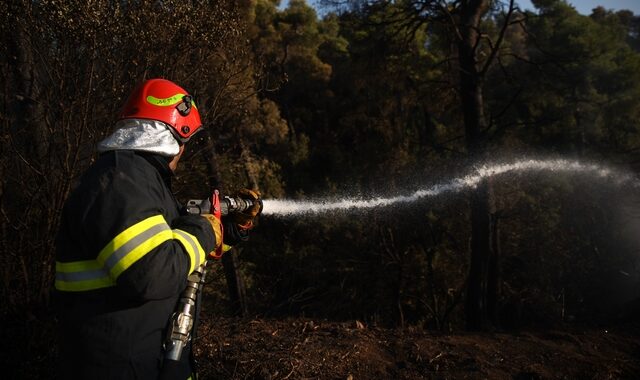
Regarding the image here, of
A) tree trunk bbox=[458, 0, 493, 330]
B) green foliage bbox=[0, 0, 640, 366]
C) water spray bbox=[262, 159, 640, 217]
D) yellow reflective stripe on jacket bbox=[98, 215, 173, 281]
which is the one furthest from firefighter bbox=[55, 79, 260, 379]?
water spray bbox=[262, 159, 640, 217]

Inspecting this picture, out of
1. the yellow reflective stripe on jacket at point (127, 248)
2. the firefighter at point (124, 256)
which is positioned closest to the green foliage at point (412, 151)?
the firefighter at point (124, 256)

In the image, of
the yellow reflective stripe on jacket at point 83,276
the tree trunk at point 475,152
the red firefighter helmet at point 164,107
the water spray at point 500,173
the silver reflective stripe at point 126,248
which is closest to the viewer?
the silver reflective stripe at point 126,248

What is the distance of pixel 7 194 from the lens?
416cm

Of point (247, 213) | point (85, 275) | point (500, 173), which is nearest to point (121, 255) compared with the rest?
point (85, 275)

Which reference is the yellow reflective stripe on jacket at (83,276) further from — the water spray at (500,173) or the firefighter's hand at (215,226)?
the water spray at (500,173)

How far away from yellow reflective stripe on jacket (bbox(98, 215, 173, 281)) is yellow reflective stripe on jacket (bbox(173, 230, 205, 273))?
0.47ft

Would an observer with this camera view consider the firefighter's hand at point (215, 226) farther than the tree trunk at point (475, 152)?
No

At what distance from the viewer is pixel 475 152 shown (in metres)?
8.91

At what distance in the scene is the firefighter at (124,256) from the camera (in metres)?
1.71

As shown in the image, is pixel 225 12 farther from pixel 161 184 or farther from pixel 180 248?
pixel 180 248

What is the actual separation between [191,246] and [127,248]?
0.93 ft

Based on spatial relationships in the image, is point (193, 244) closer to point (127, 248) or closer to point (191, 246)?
point (191, 246)

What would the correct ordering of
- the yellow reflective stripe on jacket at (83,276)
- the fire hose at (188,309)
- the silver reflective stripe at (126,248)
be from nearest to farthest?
1. the silver reflective stripe at (126,248)
2. the yellow reflective stripe on jacket at (83,276)
3. the fire hose at (188,309)

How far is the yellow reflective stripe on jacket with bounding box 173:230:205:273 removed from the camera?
74.1 inches
